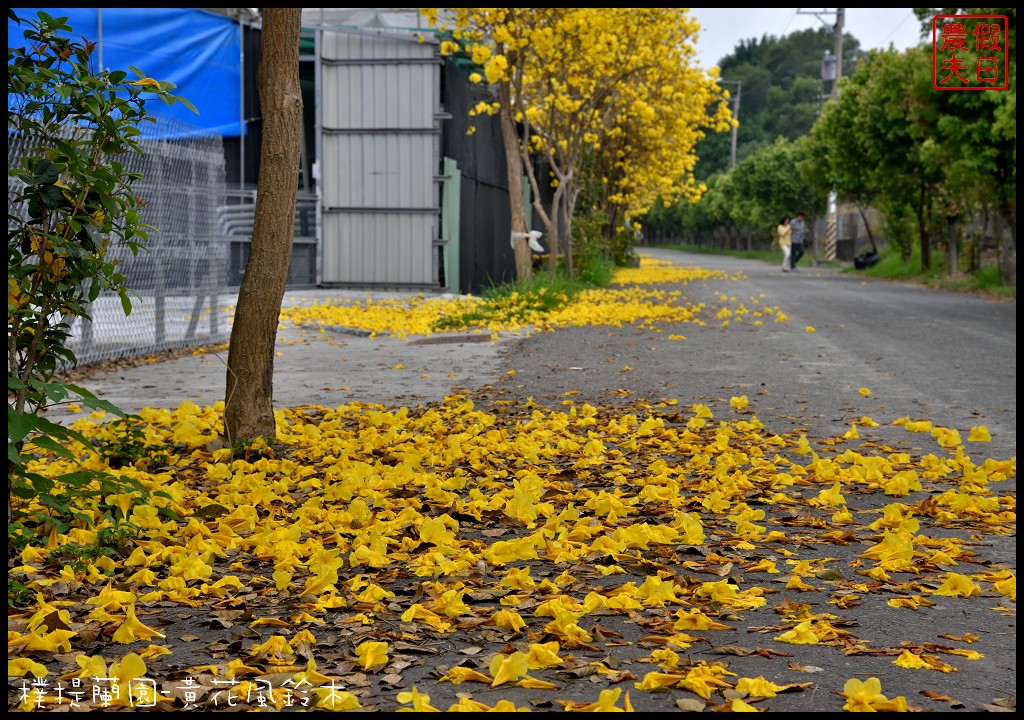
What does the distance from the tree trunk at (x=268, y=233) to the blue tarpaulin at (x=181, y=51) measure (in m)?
11.1

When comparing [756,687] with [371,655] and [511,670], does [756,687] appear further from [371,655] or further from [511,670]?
[371,655]

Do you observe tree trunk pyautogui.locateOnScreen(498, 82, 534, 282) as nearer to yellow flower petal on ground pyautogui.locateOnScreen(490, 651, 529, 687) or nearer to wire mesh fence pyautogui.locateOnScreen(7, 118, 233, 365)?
wire mesh fence pyautogui.locateOnScreen(7, 118, 233, 365)

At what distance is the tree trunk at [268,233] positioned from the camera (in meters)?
5.54

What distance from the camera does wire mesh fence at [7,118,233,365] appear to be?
31.6 feet

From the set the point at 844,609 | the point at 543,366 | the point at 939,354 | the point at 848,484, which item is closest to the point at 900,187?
the point at 939,354

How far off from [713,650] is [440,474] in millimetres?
2444

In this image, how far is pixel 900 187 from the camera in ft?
89.5

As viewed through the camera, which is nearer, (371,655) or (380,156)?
(371,655)

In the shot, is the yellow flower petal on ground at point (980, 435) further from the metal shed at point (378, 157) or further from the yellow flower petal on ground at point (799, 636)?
the metal shed at point (378, 157)

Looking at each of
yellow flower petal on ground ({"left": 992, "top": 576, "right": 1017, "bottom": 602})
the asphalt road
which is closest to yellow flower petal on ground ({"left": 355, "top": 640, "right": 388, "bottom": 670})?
the asphalt road

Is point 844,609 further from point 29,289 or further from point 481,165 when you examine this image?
point 481,165

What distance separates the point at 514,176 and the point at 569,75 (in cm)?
192

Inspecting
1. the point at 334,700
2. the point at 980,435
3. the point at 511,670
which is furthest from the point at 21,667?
the point at 980,435

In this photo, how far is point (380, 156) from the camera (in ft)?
66.1
